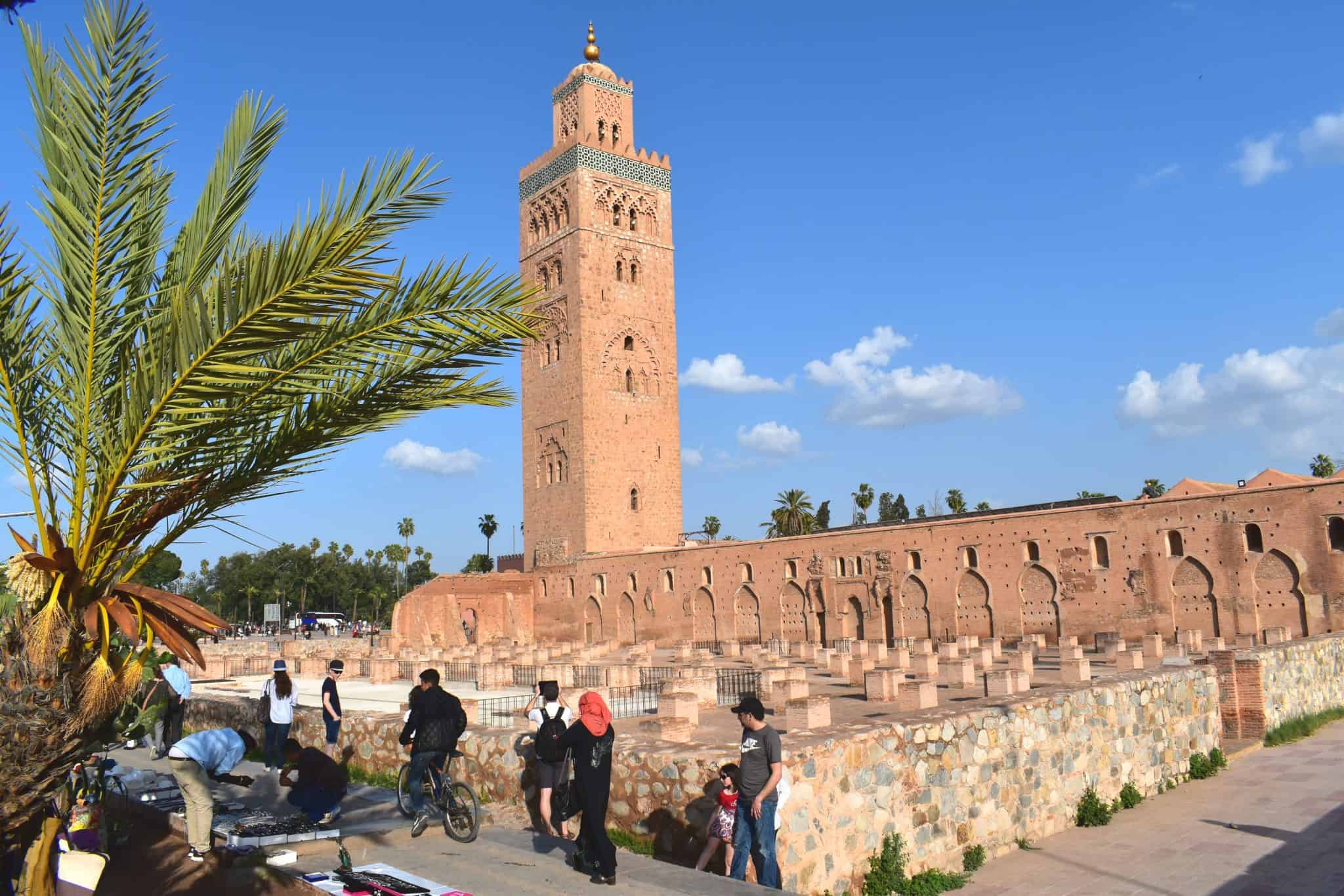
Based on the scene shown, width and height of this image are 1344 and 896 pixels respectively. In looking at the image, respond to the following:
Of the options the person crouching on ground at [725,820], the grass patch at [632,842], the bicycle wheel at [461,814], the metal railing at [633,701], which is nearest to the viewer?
the person crouching on ground at [725,820]

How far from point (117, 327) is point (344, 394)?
0.82m

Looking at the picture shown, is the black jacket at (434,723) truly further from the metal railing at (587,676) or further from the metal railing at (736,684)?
the metal railing at (587,676)

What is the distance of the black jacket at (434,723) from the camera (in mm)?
6047

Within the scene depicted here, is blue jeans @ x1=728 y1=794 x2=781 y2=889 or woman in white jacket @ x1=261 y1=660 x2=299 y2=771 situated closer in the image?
blue jeans @ x1=728 y1=794 x2=781 y2=889

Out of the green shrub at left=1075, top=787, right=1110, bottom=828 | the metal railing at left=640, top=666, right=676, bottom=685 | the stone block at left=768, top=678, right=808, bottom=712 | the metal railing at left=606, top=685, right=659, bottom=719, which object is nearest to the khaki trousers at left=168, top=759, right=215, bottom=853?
the green shrub at left=1075, top=787, right=1110, bottom=828

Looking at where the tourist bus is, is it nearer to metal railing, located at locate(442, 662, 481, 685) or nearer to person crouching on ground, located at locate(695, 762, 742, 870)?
metal railing, located at locate(442, 662, 481, 685)

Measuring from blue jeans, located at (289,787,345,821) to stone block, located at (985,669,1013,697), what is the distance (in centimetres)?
779

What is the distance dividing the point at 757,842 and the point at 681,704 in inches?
225

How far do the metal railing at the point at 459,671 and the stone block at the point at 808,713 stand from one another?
1215cm

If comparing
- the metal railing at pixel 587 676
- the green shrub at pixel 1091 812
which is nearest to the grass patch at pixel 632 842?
the green shrub at pixel 1091 812

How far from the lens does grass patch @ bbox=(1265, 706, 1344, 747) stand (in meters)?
12.3

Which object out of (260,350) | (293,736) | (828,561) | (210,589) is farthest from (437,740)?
(210,589)

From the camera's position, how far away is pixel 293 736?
931 cm

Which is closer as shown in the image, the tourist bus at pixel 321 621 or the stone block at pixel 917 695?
the stone block at pixel 917 695
